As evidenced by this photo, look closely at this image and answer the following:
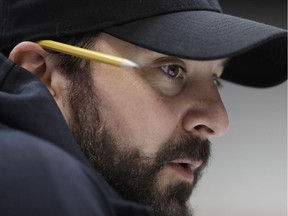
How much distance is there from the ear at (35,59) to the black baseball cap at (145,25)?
2cm

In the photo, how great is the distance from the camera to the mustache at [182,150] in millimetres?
829

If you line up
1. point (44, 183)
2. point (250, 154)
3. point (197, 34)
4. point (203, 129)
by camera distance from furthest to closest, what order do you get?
point (250, 154) → point (203, 129) → point (197, 34) → point (44, 183)

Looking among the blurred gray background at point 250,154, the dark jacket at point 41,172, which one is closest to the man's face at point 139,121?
the dark jacket at point 41,172

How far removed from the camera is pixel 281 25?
5.64 ft

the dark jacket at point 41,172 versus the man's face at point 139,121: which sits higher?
the man's face at point 139,121

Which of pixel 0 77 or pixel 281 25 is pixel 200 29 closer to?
pixel 0 77

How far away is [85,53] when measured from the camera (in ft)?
2.57

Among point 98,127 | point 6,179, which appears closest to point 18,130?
point 6,179

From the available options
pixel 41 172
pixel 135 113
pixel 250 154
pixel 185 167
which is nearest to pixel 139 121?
pixel 135 113

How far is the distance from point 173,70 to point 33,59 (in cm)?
22

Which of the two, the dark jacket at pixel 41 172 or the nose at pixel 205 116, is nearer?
the dark jacket at pixel 41 172

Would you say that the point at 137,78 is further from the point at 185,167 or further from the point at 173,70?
the point at 185,167

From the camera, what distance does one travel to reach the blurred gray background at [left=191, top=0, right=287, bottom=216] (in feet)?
5.36

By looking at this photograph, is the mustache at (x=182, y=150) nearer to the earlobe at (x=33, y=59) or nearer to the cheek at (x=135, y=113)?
the cheek at (x=135, y=113)
